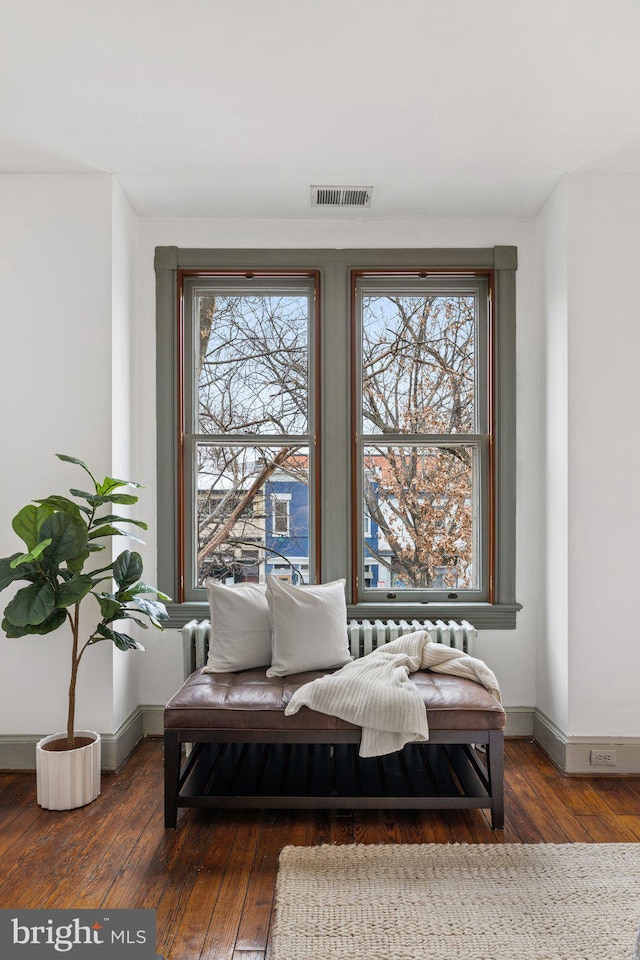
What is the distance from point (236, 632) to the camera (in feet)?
10.8

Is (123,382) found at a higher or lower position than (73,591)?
higher

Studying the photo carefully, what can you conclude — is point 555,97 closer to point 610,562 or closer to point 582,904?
point 610,562

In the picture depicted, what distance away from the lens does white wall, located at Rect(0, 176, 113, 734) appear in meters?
3.39

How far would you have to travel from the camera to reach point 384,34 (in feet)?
7.80

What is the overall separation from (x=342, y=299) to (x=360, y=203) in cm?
51

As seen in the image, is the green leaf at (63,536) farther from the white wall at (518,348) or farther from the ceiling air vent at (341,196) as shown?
the ceiling air vent at (341,196)

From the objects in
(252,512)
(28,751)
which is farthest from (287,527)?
(28,751)

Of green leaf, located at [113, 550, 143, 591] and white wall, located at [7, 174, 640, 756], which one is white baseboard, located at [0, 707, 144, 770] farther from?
green leaf, located at [113, 550, 143, 591]

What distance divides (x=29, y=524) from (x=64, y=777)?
3.57ft

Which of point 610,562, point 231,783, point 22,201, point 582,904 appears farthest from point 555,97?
point 231,783

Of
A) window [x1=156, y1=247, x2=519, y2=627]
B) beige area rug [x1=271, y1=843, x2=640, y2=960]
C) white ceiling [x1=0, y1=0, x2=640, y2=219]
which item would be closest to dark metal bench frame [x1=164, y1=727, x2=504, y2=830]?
beige area rug [x1=271, y1=843, x2=640, y2=960]

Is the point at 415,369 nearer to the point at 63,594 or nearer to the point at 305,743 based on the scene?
the point at 305,743

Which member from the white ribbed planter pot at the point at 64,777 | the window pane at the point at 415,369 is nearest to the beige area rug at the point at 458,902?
the white ribbed planter pot at the point at 64,777

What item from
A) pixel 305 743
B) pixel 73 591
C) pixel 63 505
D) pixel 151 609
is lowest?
pixel 305 743
